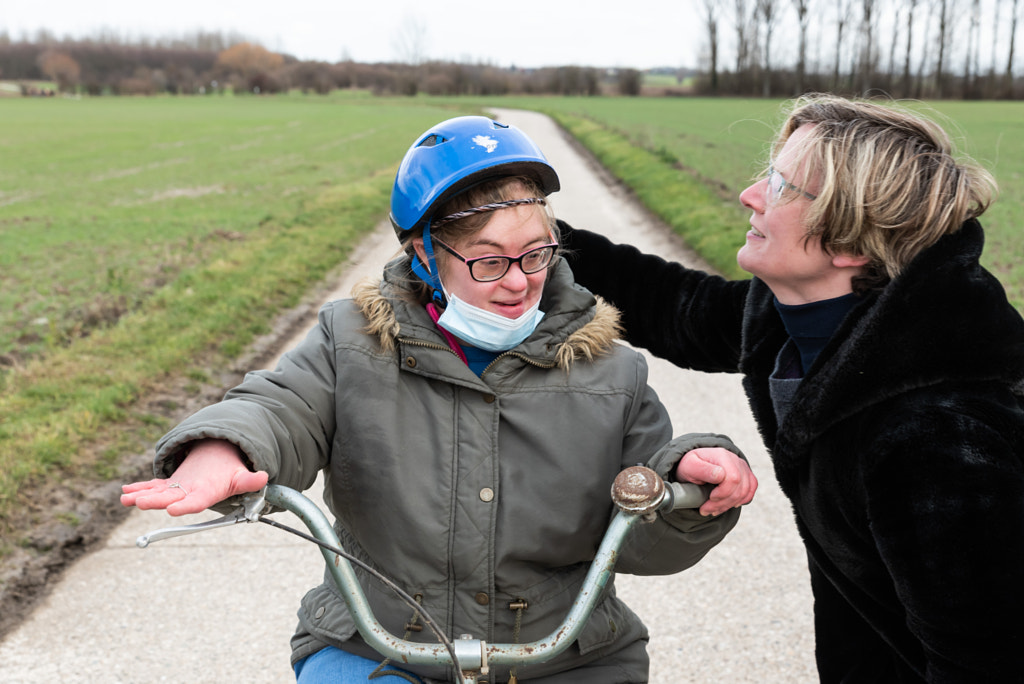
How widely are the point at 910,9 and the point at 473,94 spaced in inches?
1858

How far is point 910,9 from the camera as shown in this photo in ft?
299

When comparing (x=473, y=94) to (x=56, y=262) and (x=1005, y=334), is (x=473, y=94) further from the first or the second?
(x=1005, y=334)

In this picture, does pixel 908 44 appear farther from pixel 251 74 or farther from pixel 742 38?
pixel 251 74

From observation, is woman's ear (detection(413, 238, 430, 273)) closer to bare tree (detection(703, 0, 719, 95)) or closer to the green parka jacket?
the green parka jacket

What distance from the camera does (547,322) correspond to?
7.47 feet

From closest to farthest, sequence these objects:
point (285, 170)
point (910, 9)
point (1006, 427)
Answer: point (1006, 427)
point (285, 170)
point (910, 9)

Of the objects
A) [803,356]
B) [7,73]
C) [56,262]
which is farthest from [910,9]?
[7,73]

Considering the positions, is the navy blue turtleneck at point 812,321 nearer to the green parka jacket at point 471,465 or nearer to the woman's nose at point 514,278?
the green parka jacket at point 471,465

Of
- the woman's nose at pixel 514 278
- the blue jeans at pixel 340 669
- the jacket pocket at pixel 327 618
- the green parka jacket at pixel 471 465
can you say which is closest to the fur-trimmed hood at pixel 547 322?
the green parka jacket at pixel 471 465

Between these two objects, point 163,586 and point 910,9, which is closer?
point 163,586

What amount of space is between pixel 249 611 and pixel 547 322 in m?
2.35

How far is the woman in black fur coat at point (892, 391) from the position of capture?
1750mm

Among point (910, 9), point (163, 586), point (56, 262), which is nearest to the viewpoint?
point (163, 586)

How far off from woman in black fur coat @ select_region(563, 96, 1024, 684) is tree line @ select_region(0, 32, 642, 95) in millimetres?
99167
